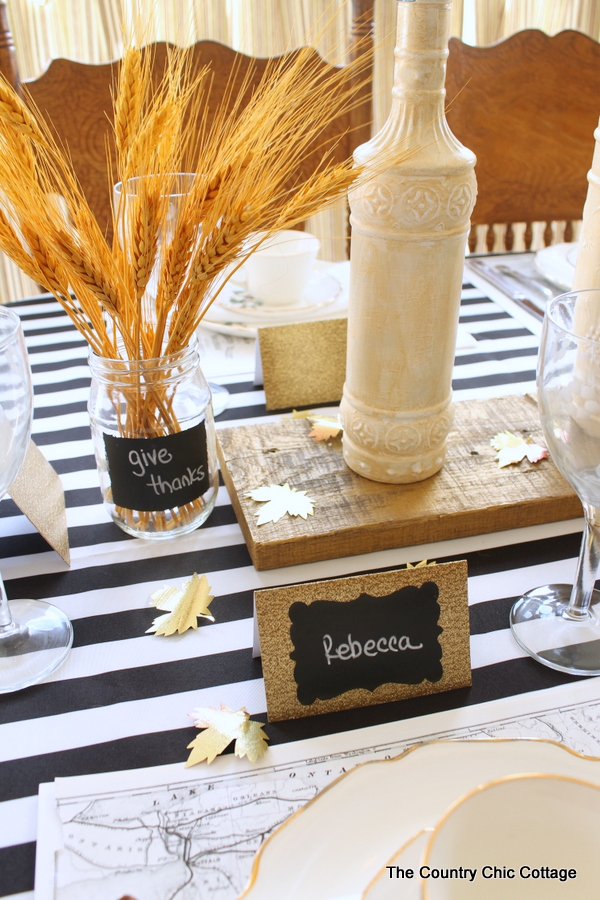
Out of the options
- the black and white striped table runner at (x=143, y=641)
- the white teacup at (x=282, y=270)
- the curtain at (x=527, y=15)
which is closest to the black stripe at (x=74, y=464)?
the black and white striped table runner at (x=143, y=641)

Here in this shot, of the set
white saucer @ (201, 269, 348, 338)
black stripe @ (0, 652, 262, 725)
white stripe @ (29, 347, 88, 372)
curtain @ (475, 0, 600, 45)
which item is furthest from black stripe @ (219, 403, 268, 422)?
curtain @ (475, 0, 600, 45)

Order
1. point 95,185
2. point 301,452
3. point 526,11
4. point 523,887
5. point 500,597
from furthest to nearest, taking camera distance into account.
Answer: point 526,11, point 95,185, point 301,452, point 500,597, point 523,887

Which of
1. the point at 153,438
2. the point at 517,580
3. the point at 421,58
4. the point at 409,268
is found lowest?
the point at 517,580

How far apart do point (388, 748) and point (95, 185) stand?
1.03m

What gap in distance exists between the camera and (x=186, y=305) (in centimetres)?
54

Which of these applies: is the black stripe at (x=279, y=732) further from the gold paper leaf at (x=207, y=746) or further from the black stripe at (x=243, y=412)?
the black stripe at (x=243, y=412)

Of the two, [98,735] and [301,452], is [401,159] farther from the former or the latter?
[98,735]

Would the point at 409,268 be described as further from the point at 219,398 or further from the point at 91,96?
the point at 91,96

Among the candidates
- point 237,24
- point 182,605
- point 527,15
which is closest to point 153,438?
point 182,605

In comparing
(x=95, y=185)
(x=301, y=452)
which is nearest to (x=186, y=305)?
(x=301, y=452)

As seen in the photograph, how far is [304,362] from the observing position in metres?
0.83

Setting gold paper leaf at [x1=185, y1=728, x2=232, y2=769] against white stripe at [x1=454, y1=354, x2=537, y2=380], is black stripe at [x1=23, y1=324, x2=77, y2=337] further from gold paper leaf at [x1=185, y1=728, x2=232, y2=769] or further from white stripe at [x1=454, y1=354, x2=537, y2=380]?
gold paper leaf at [x1=185, y1=728, x2=232, y2=769]

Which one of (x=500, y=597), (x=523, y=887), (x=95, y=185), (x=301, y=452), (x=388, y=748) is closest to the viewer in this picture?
(x=523, y=887)

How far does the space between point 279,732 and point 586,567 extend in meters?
0.24
